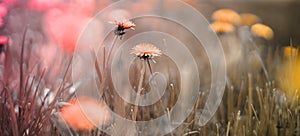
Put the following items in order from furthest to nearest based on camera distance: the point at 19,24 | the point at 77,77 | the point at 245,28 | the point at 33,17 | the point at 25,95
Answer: the point at 245,28 → the point at 33,17 → the point at 19,24 → the point at 77,77 → the point at 25,95

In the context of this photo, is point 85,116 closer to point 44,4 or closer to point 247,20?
point 44,4

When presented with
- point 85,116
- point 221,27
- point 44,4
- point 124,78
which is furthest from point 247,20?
point 85,116

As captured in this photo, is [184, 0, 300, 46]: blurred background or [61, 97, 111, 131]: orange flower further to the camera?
[184, 0, 300, 46]: blurred background

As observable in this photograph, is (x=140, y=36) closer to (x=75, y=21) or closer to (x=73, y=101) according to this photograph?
(x=75, y=21)

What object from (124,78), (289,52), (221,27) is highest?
(221,27)

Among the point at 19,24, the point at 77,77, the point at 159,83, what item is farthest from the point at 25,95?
the point at 19,24

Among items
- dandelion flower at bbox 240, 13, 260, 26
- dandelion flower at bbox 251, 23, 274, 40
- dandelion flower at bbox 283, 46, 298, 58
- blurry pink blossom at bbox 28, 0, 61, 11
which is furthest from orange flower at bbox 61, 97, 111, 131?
dandelion flower at bbox 240, 13, 260, 26

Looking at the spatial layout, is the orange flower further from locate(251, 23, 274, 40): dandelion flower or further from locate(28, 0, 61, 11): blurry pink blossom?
locate(251, 23, 274, 40): dandelion flower
